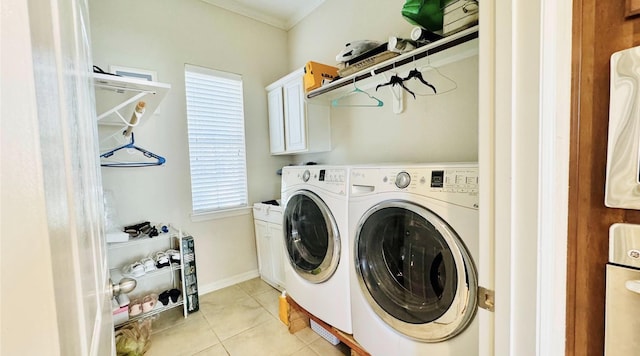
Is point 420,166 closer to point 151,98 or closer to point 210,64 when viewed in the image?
point 151,98

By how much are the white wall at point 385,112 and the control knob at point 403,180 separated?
0.71m

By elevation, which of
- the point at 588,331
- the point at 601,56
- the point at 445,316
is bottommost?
the point at 445,316

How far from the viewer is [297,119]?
2.47 meters

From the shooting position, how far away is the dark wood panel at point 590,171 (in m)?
0.50

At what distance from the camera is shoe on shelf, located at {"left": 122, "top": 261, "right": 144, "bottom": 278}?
197 centimetres

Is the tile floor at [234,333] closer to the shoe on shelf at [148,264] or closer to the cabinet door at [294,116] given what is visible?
the shoe on shelf at [148,264]

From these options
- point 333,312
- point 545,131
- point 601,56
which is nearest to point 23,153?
point 545,131

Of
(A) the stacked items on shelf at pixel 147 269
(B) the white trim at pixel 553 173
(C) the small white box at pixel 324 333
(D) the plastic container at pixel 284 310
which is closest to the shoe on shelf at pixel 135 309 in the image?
(A) the stacked items on shelf at pixel 147 269

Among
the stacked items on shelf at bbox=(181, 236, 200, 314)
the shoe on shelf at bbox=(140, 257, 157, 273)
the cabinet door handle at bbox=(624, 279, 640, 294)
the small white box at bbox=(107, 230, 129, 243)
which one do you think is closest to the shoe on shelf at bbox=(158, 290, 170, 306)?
the stacked items on shelf at bbox=(181, 236, 200, 314)

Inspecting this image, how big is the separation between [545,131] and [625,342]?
45 centimetres

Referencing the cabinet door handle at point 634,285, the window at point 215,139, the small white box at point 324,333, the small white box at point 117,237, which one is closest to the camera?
the cabinet door handle at point 634,285

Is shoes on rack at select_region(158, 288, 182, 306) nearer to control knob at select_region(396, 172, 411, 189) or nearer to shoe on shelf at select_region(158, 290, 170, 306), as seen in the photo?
shoe on shelf at select_region(158, 290, 170, 306)

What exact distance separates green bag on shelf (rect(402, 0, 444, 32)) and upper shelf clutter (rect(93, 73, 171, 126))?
146cm

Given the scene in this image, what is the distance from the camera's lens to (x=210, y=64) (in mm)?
2541
